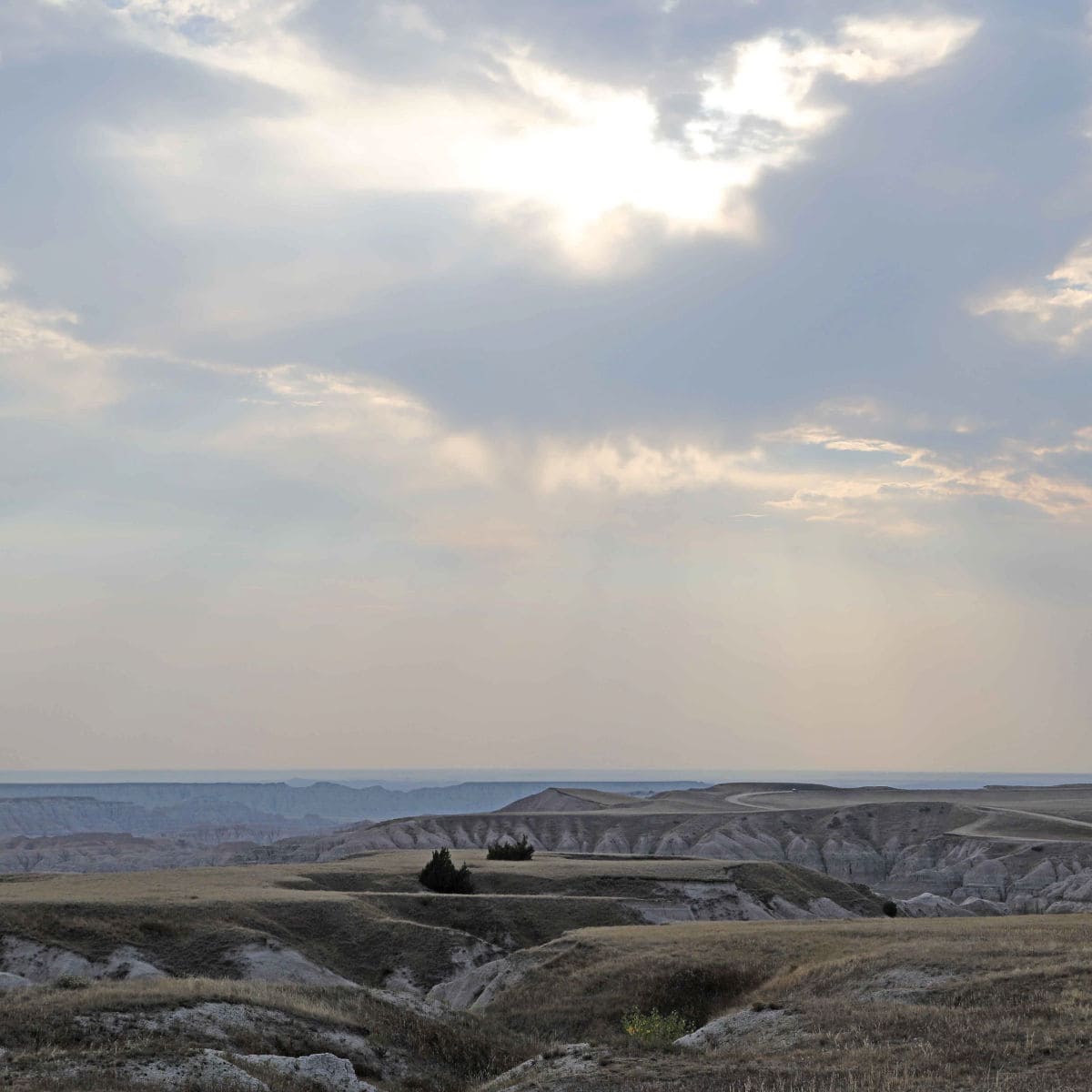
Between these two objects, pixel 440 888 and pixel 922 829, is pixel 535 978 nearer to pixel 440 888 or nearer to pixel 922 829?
pixel 440 888

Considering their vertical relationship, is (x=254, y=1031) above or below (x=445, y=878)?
above

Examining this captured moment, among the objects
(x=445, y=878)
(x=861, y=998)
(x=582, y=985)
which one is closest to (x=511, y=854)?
(x=445, y=878)

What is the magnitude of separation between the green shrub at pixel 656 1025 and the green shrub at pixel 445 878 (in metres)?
28.3

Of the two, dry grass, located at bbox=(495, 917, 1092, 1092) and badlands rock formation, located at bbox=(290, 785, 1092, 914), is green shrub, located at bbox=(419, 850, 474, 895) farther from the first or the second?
badlands rock formation, located at bbox=(290, 785, 1092, 914)

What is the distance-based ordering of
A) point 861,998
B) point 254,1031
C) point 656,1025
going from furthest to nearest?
point 656,1025 < point 861,998 < point 254,1031

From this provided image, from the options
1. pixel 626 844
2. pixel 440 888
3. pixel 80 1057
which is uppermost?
pixel 80 1057

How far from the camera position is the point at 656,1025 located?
28812 millimetres

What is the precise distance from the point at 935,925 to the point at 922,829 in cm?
11204

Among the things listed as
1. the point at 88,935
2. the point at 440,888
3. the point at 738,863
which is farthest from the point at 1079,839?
the point at 88,935

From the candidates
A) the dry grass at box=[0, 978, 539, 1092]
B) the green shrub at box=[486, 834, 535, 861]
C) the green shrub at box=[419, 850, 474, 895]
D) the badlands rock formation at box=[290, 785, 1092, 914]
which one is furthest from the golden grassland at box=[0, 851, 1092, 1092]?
the badlands rock formation at box=[290, 785, 1092, 914]

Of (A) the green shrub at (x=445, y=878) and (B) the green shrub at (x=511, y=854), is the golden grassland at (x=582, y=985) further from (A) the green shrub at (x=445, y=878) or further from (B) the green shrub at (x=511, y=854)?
(B) the green shrub at (x=511, y=854)

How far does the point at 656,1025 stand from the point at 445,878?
3235 cm

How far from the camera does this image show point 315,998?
89.3 feet

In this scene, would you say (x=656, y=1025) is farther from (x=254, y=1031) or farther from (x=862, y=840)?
(x=862, y=840)
